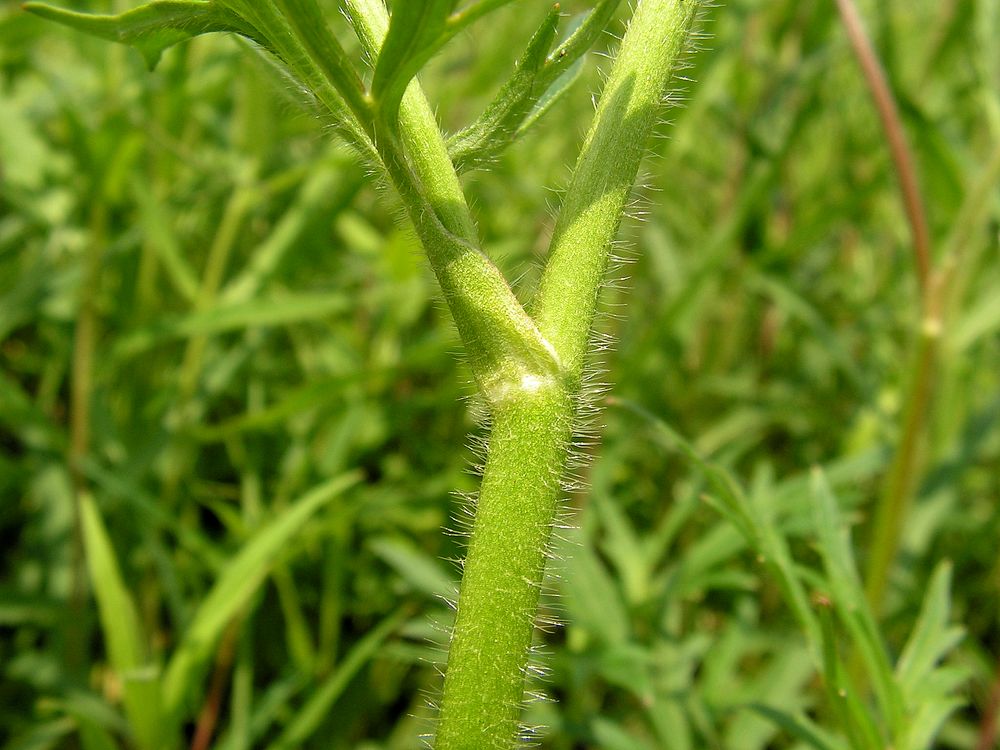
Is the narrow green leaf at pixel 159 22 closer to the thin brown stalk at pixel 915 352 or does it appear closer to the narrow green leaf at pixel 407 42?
the narrow green leaf at pixel 407 42

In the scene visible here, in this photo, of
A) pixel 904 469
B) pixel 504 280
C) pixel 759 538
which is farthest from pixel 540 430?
pixel 904 469

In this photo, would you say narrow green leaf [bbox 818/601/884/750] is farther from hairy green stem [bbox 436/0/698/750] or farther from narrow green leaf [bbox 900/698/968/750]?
hairy green stem [bbox 436/0/698/750]

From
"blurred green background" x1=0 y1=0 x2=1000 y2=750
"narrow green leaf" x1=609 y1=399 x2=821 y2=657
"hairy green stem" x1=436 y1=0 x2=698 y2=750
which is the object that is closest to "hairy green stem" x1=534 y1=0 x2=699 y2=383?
"hairy green stem" x1=436 y1=0 x2=698 y2=750

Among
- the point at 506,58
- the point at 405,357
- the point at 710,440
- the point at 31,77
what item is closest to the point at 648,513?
the point at 710,440

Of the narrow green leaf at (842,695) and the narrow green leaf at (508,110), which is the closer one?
the narrow green leaf at (508,110)

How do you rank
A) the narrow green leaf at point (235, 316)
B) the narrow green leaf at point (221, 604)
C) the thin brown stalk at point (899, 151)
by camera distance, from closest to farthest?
the narrow green leaf at point (221, 604), the thin brown stalk at point (899, 151), the narrow green leaf at point (235, 316)

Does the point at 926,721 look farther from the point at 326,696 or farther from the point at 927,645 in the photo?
the point at 326,696

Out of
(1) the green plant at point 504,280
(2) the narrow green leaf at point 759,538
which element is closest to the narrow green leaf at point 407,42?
(1) the green plant at point 504,280
